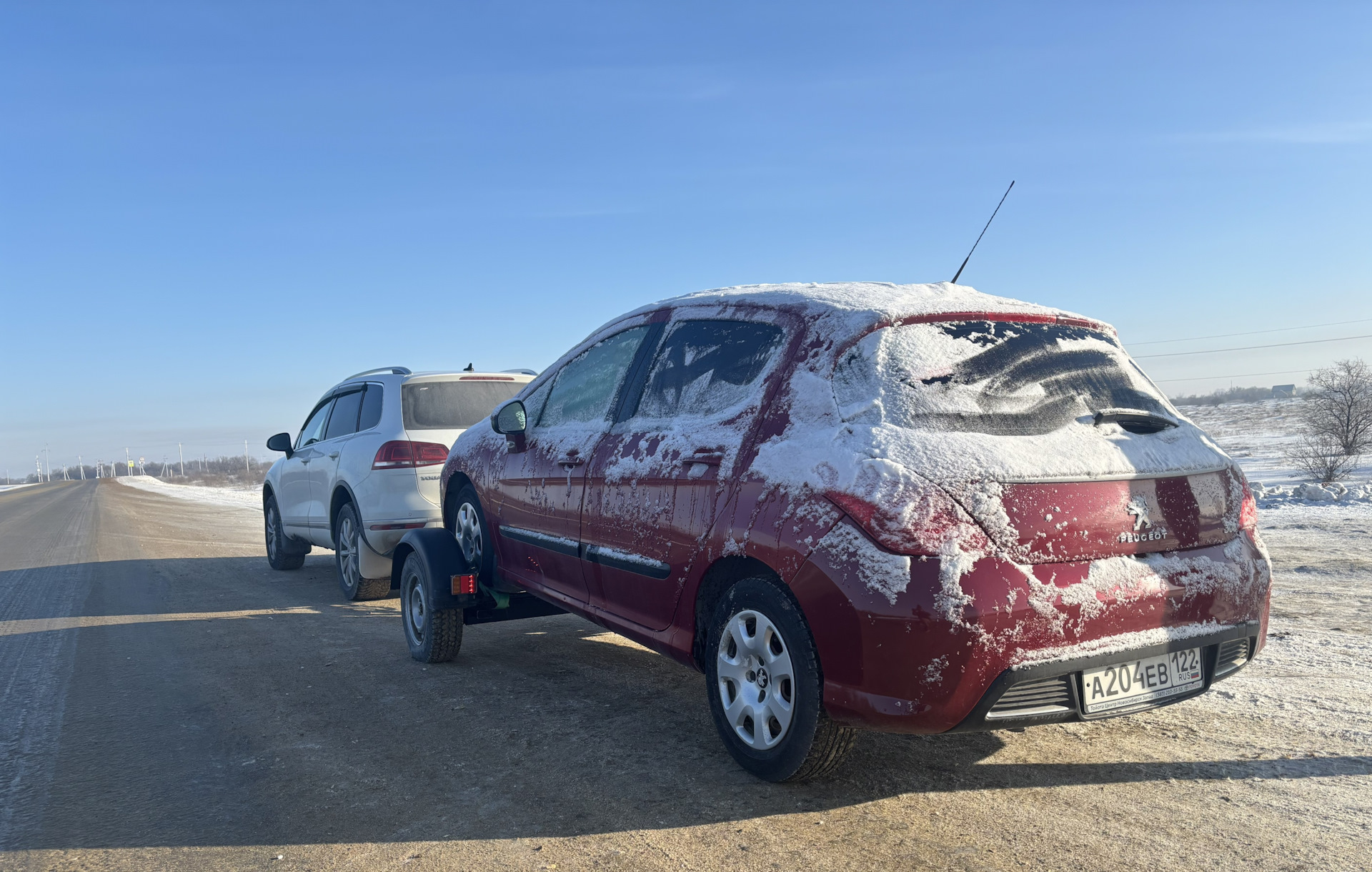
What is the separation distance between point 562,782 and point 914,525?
1702 millimetres

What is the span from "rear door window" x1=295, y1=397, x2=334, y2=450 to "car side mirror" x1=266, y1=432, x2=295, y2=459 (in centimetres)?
8

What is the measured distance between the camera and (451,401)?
24.6 feet

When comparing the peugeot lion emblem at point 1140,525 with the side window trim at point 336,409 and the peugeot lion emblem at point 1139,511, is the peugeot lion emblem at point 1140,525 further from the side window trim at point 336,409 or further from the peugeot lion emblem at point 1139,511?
the side window trim at point 336,409

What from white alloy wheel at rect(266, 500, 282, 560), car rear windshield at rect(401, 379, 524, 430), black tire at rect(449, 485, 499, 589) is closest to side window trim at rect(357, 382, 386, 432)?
car rear windshield at rect(401, 379, 524, 430)

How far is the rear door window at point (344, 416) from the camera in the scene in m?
8.01

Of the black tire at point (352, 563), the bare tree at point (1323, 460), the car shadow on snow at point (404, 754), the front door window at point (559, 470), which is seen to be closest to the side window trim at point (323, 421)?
the black tire at point (352, 563)

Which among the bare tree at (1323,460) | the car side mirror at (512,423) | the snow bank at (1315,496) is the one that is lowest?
the bare tree at (1323,460)

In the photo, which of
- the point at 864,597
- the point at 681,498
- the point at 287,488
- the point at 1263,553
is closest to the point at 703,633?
the point at 681,498

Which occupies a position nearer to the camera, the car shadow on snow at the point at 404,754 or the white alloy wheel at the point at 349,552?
the car shadow on snow at the point at 404,754

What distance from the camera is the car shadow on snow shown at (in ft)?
10.5

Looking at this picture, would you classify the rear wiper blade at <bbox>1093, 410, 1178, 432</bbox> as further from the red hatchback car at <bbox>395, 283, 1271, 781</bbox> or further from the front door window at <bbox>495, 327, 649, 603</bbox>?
the front door window at <bbox>495, 327, 649, 603</bbox>

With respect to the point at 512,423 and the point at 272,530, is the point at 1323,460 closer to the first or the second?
the point at 272,530

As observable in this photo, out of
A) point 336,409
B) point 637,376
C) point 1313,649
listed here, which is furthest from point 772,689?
point 336,409

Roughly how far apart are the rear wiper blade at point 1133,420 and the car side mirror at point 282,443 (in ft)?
26.5
